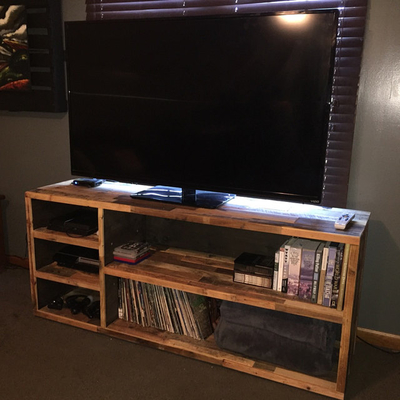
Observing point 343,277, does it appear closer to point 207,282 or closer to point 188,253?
point 207,282

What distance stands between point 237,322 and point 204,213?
505 mm

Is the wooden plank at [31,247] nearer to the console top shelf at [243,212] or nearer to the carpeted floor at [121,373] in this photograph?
the console top shelf at [243,212]

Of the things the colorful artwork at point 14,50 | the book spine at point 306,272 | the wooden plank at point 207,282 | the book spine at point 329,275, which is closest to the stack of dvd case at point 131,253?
the wooden plank at point 207,282

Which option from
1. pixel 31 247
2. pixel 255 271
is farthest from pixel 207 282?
pixel 31 247

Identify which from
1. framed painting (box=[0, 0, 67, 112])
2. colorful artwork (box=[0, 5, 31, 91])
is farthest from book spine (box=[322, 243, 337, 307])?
colorful artwork (box=[0, 5, 31, 91])

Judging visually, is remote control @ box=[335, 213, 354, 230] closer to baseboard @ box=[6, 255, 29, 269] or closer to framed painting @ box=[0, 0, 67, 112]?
framed painting @ box=[0, 0, 67, 112]

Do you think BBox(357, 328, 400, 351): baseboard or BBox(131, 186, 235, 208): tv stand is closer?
BBox(131, 186, 235, 208): tv stand

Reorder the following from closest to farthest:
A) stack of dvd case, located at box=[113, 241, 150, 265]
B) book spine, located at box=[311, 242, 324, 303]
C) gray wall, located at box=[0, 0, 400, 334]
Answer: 1. book spine, located at box=[311, 242, 324, 303]
2. gray wall, located at box=[0, 0, 400, 334]
3. stack of dvd case, located at box=[113, 241, 150, 265]

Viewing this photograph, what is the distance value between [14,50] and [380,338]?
2508 mm

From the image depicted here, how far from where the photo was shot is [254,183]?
1.94 metres

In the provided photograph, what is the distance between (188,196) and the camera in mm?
2092

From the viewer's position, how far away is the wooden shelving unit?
1.76 meters

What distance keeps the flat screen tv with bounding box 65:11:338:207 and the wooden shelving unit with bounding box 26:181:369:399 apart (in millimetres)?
140

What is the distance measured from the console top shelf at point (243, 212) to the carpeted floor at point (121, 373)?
0.67 metres
